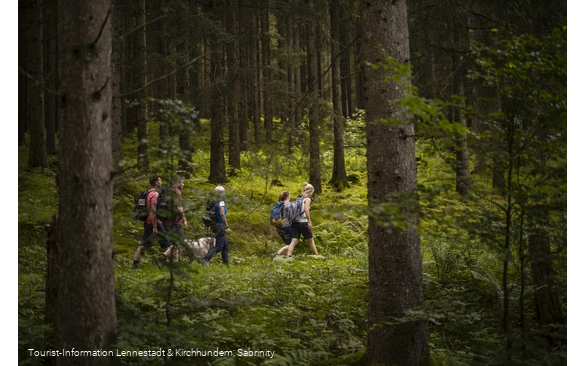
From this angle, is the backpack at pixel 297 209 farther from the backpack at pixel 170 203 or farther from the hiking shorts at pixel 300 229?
the backpack at pixel 170 203

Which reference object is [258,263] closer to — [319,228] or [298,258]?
[298,258]

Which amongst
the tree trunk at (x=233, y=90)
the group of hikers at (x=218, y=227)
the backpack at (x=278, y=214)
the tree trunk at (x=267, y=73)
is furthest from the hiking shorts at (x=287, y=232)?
the tree trunk at (x=267, y=73)

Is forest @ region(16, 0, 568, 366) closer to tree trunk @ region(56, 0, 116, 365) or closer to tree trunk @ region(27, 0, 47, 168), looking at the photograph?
tree trunk @ region(56, 0, 116, 365)

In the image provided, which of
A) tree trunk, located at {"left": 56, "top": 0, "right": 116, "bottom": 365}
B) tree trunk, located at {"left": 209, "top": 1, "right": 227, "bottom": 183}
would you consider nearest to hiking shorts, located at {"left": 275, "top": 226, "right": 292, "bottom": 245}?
tree trunk, located at {"left": 209, "top": 1, "right": 227, "bottom": 183}

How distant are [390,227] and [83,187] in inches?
134

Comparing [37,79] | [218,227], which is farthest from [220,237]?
[37,79]

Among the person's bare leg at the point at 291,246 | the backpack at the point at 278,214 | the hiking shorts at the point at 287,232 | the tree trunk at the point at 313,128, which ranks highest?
the tree trunk at the point at 313,128

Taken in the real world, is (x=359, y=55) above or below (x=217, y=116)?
below

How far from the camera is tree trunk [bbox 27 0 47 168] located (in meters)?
16.9

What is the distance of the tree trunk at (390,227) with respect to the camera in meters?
6.03

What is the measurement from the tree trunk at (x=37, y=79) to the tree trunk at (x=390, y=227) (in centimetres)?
1364

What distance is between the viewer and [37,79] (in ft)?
53.2

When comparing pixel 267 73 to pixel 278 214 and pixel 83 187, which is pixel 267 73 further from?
pixel 83 187

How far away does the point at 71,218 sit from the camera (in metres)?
4.58
